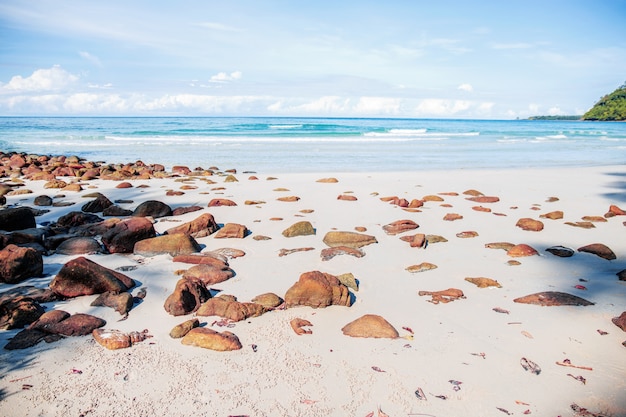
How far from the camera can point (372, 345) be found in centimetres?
327

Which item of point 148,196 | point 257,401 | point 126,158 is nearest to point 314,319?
point 257,401

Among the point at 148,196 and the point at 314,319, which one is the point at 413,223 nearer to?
the point at 314,319

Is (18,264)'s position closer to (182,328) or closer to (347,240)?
(182,328)

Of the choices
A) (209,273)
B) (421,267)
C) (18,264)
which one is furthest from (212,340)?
(421,267)

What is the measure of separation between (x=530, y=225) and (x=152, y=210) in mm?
5767

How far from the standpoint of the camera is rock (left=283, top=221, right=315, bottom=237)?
6039 millimetres

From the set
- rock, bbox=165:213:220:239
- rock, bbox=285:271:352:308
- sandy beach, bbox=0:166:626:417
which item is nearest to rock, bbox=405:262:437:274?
sandy beach, bbox=0:166:626:417

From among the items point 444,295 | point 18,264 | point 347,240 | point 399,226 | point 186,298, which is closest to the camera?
point 186,298

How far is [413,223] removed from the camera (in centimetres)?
654

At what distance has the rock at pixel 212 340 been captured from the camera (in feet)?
10.5

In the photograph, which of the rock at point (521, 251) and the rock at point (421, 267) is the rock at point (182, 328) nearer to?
the rock at point (421, 267)

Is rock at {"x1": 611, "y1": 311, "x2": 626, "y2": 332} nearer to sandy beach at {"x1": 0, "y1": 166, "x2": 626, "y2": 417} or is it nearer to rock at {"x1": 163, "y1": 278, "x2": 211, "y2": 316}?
sandy beach at {"x1": 0, "y1": 166, "x2": 626, "y2": 417}

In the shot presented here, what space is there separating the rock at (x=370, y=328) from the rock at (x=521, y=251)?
2495 mm

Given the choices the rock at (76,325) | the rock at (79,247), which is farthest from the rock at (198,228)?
the rock at (76,325)
